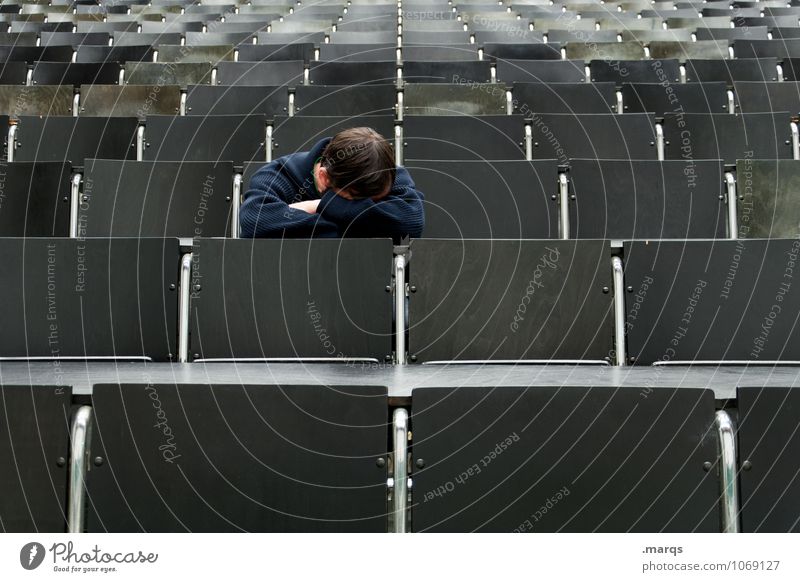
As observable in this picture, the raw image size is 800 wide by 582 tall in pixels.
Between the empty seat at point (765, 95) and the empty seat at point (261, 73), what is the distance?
1867 millimetres

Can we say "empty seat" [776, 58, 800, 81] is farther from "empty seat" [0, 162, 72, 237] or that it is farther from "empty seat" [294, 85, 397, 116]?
"empty seat" [0, 162, 72, 237]

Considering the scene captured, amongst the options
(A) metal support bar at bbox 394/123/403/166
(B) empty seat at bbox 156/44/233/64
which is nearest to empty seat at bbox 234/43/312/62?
(B) empty seat at bbox 156/44/233/64

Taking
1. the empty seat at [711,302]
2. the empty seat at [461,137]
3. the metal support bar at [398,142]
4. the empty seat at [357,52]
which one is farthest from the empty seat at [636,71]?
the empty seat at [711,302]

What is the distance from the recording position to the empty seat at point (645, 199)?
10.1ft

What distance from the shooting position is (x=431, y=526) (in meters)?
1.65

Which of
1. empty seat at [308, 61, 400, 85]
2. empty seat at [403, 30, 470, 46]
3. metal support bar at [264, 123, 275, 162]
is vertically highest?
empty seat at [403, 30, 470, 46]

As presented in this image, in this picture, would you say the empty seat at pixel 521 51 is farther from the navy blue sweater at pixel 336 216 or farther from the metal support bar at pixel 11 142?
the navy blue sweater at pixel 336 216

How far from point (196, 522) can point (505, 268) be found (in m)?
0.95

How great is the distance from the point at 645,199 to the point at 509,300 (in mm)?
1020

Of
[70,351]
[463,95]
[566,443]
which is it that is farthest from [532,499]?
[463,95]

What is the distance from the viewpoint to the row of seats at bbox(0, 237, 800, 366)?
227 cm

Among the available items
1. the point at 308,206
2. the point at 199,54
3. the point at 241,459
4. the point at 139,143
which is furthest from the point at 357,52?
the point at 241,459

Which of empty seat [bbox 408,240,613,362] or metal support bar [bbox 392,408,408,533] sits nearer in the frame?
metal support bar [bbox 392,408,408,533]

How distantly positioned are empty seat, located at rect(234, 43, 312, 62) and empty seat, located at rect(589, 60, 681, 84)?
4.61 feet
